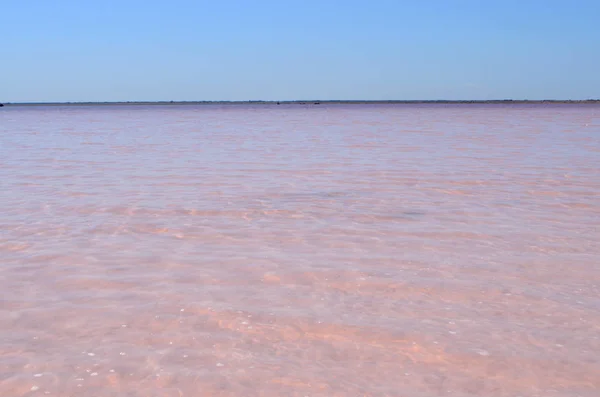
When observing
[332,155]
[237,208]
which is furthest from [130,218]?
[332,155]

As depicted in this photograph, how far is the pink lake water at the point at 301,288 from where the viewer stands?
106 inches

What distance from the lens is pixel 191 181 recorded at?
26.8ft

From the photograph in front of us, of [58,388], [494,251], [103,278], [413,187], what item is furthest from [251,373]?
[413,187]

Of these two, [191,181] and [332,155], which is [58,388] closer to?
[191,181]

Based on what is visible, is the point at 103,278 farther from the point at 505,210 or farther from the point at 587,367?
the point at 505,210

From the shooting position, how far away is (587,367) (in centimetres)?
273

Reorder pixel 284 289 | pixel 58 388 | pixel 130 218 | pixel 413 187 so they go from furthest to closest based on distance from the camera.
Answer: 1. pixel 413 187
2. pixel 130 218
3. pixel 284 289
4. pixel 58 388

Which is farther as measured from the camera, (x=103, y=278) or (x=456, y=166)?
(x=456, y=166)

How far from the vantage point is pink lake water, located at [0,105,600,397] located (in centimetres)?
269

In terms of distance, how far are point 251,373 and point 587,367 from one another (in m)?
1.42

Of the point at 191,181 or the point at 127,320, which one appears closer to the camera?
the point at 127,320

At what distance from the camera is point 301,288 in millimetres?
3787

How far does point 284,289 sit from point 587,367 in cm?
168

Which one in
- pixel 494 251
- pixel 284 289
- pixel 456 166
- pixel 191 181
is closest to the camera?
pixel 284 289
